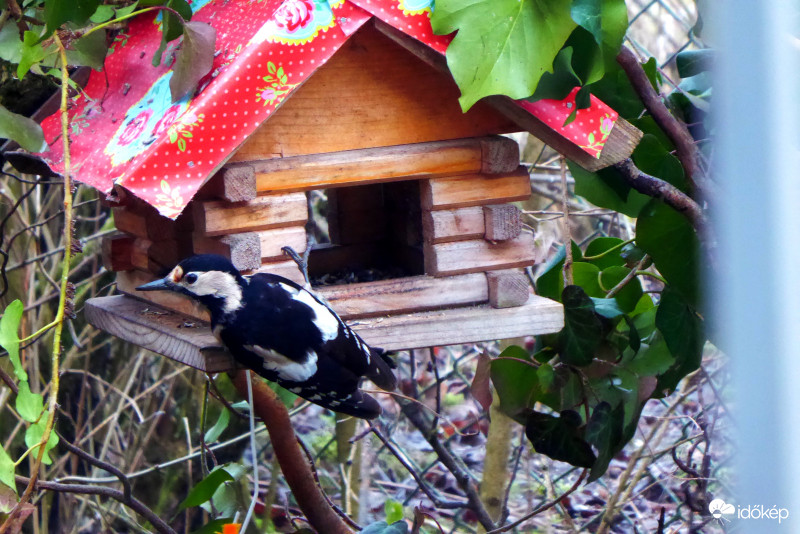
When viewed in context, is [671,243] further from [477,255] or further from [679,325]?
[477,255]

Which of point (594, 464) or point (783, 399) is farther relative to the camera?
point (594, 464)

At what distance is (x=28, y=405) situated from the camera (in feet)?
3.67

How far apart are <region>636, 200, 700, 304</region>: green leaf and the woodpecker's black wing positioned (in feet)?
1.76

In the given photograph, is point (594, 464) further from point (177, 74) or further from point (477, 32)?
point (177, 74)

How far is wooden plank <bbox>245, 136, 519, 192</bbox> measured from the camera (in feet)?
4.97

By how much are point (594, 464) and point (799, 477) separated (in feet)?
4.20

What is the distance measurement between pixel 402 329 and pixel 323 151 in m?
0.34

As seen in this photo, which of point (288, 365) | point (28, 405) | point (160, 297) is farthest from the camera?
point (160, 297)

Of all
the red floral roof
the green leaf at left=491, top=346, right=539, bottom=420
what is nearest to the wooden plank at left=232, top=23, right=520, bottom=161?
the red floral roof

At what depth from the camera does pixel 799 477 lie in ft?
1.39

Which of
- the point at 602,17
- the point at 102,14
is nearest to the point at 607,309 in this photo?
the point at 602,17

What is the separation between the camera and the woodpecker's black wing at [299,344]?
150cm

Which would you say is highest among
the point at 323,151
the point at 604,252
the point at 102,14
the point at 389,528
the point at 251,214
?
the point at 102,14

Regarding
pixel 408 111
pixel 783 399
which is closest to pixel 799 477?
pixel 783 399
